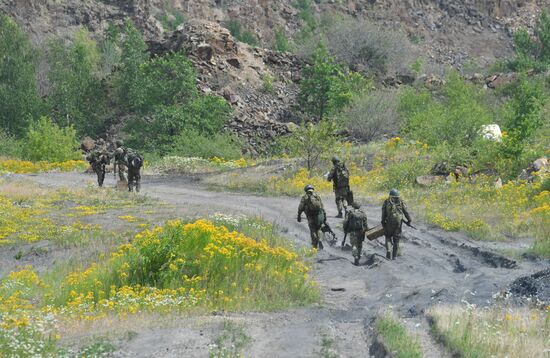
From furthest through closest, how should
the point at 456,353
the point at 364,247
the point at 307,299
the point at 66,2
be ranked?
the point at 66,2 < the point at 364,247 < the point at 307,299 < the point at 456,353

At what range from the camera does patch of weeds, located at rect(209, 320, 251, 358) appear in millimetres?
7633

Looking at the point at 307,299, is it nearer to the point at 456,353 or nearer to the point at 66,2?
the point at 456,353

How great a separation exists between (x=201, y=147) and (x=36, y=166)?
971cm

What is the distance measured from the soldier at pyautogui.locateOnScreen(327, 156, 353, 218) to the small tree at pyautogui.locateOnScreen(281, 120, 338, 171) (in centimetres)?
1155

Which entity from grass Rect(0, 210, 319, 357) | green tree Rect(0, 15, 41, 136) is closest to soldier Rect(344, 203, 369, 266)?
grass Rect(0, 210, 319, 357)

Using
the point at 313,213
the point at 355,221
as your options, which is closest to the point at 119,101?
the point at 313,213

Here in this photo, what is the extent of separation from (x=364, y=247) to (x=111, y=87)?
43347mm

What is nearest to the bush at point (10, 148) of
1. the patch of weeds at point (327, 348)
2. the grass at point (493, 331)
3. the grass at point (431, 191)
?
the grass at point (431, 191)

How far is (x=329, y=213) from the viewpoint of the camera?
68.4 feet

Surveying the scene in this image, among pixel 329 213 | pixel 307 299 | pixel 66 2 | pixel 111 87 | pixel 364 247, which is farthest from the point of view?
pixel 66 2

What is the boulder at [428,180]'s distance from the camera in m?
25.6

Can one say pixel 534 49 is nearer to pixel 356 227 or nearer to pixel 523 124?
pixel 523 124

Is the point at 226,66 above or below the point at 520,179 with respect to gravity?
above

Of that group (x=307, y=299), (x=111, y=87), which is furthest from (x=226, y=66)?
(x=307, y=299)
